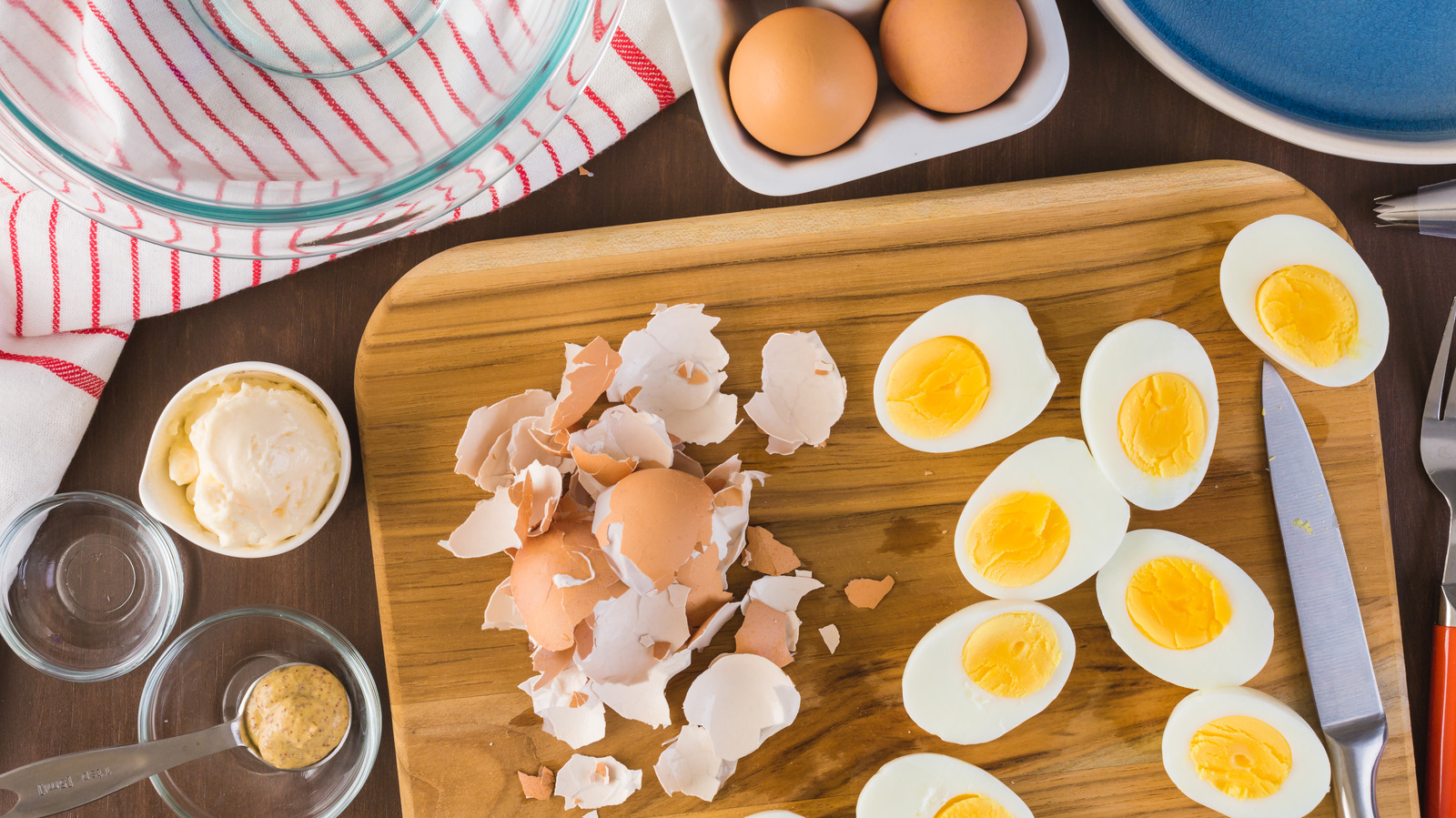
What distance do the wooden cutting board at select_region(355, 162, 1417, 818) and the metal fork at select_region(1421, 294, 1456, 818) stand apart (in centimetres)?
4

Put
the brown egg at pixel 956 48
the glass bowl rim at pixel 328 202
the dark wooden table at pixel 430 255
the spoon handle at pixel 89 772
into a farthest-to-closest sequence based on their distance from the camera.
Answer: the dark wooden table at pixel 430 255 < the spoon handle at pixel 89 772 < the brown egg at pixel 956 48 < the glass bowl rim at pixel 328 202

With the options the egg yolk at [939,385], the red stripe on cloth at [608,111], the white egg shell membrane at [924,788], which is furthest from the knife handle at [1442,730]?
the red stripe on cloth at [608,111]

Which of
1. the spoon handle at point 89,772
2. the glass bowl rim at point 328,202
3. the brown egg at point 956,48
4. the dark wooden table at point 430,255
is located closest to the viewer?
the glass bowl rim at point 328,202

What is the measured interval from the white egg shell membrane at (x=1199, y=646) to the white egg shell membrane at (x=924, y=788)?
232 mm

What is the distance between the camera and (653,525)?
2.98 ft

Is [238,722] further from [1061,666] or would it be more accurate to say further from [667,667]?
[1061,666]

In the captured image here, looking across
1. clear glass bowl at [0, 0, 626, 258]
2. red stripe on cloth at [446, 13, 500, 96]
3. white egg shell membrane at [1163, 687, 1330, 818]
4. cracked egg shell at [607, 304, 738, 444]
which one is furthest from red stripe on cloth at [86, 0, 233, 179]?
white egg shell membrane at [1163, 687, 1330, 818]

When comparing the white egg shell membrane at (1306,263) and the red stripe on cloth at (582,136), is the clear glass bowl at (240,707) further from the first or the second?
the white egg shell membrane at (1306,263)

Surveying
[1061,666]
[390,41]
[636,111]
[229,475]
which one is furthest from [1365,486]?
[229,475]

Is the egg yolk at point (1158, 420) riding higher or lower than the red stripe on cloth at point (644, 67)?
lower

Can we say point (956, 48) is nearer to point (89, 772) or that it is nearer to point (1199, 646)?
point (1199, 646)

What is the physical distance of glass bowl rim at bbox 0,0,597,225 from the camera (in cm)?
76

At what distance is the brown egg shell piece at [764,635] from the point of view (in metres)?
1.05

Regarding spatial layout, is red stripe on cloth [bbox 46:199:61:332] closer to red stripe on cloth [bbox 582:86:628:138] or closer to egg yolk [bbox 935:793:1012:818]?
red stripe on cloth [bbox 582:86:628:138]
